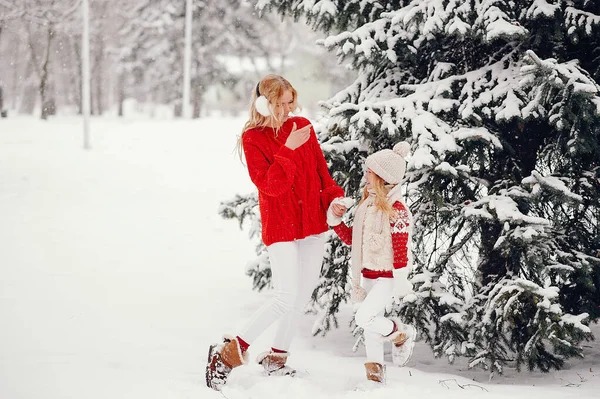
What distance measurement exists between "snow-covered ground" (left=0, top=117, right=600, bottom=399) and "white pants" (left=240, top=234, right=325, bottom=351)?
0.35 metres

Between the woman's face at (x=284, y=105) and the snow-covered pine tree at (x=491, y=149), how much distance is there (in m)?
0.81

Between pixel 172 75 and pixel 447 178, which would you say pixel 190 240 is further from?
pixel 172 75

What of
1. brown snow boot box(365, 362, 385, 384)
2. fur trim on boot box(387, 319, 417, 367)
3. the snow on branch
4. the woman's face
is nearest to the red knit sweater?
the woman's face

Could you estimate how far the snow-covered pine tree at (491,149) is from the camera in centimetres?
470

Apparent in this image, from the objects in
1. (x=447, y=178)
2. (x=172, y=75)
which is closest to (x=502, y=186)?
(x=447, y=178)

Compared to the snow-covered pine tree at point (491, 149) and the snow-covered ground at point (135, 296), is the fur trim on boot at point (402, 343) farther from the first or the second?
the snow-covered pine tree at point (491, 149)

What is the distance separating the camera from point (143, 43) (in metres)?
27.7

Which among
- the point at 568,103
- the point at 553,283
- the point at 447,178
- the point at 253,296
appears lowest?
the point at 253,296

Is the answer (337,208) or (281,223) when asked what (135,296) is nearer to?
(281,223)

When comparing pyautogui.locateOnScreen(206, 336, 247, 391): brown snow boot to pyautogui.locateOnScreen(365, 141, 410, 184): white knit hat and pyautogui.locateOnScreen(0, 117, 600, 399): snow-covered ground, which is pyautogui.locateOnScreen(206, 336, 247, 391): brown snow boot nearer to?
pyautogui.locateOnScreen(0, 117, 600, 399): snow-covered ground

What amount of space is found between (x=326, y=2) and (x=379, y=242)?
256 cm

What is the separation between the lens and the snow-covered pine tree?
185 inches

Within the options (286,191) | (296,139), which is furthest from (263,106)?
(286,191)

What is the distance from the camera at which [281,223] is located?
4.23 meters
